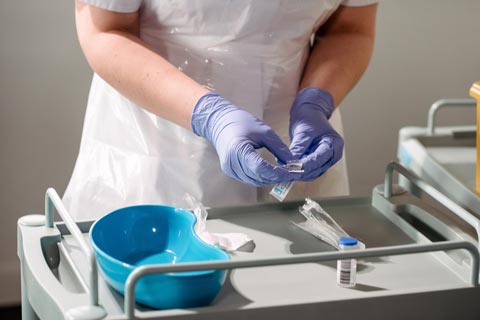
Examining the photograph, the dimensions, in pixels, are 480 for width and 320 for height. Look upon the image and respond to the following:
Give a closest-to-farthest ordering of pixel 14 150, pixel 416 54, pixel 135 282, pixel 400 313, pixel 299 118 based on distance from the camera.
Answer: pixel 135 282 < pixel 400 313 < pixel 299 118 < pixel 14 150 < pixel 416 54

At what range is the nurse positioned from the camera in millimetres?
1405

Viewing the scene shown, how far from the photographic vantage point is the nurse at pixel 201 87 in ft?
4.61

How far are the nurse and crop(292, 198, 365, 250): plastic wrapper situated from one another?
58mm

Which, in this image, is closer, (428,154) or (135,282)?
(135,282)

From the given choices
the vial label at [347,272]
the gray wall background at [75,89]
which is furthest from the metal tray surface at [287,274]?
the gray wall background at [75,89]

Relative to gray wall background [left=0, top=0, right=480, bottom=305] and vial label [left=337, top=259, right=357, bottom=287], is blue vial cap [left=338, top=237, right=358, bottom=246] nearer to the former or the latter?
vial label [left=337, top=259, right=357, bottom=287]

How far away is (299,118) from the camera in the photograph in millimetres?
1427

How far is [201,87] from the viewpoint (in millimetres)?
A: 1381

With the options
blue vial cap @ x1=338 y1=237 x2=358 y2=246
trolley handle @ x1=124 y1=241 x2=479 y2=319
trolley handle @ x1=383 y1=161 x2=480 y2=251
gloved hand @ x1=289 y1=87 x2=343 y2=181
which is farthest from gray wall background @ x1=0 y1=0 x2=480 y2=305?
trolley handle @ x1=124 y1=241 x2=479 y2=319

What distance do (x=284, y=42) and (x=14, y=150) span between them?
1.28 m

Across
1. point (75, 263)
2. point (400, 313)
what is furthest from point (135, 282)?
point (400, 313)

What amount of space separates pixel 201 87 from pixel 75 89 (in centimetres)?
120

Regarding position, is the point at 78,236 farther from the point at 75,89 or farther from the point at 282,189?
the point at 75,89

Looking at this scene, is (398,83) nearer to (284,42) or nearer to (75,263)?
(284,42)
